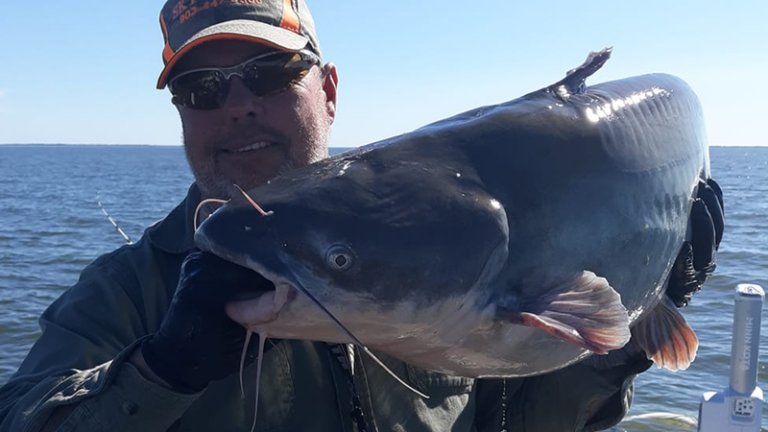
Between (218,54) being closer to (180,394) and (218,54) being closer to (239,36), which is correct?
(239,36)

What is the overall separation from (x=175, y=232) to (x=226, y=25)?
0.88m

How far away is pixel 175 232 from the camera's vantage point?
2969 millimetres

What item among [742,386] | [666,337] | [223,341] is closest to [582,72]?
[666,337]

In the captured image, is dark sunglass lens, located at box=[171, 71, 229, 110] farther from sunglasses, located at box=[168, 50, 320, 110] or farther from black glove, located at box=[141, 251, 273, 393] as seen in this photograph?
black glove, located at box=[141, 251, 273, 393]

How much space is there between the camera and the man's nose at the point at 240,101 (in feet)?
9.93

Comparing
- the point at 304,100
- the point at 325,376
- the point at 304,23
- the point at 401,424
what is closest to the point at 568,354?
the point at 401,424

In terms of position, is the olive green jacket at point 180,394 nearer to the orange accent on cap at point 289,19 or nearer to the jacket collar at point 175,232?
the jacket collar at point 175,232

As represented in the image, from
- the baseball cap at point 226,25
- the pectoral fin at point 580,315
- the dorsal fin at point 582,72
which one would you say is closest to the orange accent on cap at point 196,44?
the baseball cap at point 226,25

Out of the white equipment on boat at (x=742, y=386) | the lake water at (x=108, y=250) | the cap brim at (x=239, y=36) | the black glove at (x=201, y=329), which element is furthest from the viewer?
the lake water at (x=108, y=250)

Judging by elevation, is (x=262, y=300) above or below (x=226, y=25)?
below

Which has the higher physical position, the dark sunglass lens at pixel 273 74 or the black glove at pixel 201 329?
the dark sunglass lens at pixel 273 74

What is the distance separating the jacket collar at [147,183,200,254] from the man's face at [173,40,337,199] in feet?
0.49

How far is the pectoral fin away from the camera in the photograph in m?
2.01

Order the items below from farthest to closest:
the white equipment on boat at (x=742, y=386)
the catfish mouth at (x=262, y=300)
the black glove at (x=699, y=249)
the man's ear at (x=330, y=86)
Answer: the white equipment on boat at (x=742, y=386) → the man's ear at (x=330, y=86) → the black glove at (x=699, y=249) → the catfish mouth at (x=262, y=300)
